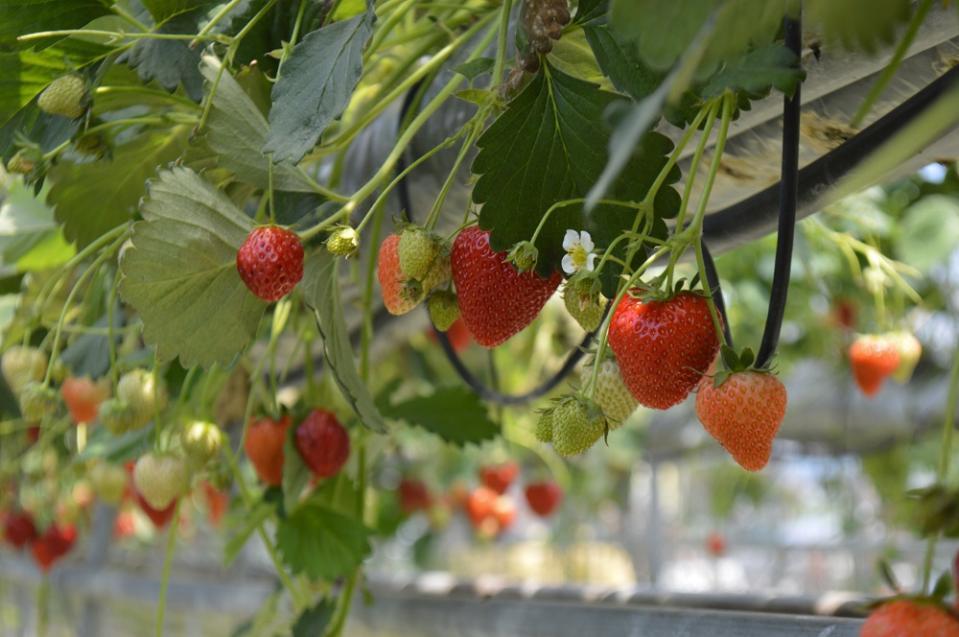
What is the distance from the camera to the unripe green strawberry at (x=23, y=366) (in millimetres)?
1010

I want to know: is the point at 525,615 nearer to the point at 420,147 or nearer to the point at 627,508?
the point at 420,147

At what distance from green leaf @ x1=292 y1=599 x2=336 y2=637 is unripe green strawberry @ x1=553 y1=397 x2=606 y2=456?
526mm

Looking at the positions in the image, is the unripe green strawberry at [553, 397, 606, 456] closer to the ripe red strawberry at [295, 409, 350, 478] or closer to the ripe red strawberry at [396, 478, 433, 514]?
the ripe red strawberry at [295, 409, 350, 478]

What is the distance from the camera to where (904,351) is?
5.39 ft

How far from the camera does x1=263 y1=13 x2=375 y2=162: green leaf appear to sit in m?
0.56

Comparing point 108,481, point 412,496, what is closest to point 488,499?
point 412,496

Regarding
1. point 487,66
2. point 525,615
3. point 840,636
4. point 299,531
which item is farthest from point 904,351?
point 487,66

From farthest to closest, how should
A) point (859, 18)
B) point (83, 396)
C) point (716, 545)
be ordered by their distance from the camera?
point (716, 545) < point (83, 396) < point (859, 18)

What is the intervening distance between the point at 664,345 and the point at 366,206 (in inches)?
16.8

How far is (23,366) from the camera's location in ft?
3.34

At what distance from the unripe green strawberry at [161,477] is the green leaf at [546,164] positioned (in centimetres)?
50

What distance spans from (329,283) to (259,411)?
0.44 metres

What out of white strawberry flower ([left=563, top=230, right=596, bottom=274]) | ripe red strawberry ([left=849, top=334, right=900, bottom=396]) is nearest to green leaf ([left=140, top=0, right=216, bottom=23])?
white strawberry flower ([left=563, top=230, right=596, bottom=274])

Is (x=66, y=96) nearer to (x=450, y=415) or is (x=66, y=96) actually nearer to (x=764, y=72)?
(x=764, y=72)
